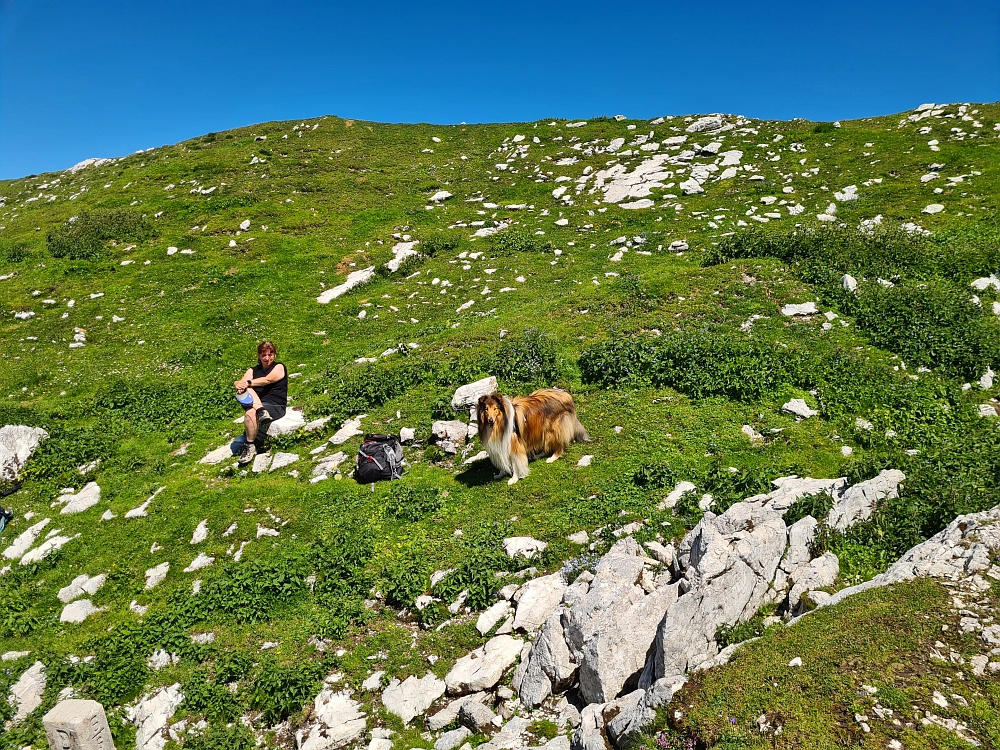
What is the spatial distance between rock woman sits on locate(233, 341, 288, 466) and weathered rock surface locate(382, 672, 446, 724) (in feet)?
26.2

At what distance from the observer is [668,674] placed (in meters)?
5.71

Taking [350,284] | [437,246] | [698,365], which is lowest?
[698,365]

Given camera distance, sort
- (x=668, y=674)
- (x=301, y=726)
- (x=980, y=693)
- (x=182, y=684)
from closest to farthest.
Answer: (x=980, y=693)
(x=668, y=674)
(x=301, y=726)
(x=182, y=684)

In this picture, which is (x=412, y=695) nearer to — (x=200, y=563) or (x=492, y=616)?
(x=492, y=616)

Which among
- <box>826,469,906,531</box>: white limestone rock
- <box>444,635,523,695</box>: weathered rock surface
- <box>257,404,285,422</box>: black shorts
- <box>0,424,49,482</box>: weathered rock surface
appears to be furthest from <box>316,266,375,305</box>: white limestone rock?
<box>826,469,906,531</box>: white limestone rock

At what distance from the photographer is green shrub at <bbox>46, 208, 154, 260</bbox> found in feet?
89.8

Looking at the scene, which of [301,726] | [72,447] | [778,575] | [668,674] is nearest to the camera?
[668,674]

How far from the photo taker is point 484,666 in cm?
716

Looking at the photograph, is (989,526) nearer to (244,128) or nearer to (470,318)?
(470,318)

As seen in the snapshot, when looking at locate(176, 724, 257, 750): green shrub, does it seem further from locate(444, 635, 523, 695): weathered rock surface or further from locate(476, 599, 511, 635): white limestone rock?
locate(476, 599, 511, 635): white limestone rock

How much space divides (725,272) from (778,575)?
41.8 feet

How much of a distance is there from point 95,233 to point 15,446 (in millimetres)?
18412

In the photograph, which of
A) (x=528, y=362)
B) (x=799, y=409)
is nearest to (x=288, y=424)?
(x=528, y=362)

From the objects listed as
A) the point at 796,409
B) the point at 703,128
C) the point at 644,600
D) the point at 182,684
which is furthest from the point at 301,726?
the point at 703,128
